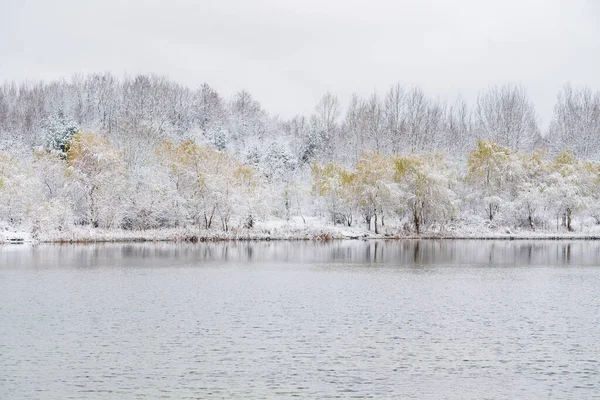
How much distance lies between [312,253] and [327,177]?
25017mm

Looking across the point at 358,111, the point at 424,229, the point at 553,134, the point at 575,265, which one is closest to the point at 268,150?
the point at 358,111

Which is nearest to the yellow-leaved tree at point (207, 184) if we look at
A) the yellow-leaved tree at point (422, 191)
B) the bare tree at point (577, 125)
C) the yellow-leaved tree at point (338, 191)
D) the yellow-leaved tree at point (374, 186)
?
the yellow-leaved tree at point (338, 191)

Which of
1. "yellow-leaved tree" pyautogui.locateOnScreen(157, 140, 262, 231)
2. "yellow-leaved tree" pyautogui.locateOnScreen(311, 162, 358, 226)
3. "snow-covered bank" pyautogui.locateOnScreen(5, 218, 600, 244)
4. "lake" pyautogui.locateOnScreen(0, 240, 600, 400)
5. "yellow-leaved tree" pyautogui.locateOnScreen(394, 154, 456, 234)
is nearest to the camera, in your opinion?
"lake" pyautogui.locateOnScreen(0, 240, 600, 400)

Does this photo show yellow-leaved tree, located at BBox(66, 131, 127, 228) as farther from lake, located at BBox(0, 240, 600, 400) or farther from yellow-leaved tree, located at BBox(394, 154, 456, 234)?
yellow-leaved tree, located at BBox(394, 154, 456, 234)

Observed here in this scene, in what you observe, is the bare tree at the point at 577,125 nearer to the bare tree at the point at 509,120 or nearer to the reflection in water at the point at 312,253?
the bare tree at the point at 509,120

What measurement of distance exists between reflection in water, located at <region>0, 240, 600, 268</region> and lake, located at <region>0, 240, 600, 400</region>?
2.50 m

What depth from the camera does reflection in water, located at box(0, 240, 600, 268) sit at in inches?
1889

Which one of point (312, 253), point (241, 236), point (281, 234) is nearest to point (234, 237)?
point (241, 236)

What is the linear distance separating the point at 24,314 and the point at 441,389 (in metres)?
17.6

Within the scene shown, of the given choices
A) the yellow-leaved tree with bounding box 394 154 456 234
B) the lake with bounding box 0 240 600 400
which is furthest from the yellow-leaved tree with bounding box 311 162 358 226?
the lake with bounding box 0 240 600 400

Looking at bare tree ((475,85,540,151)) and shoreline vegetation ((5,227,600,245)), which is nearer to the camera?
shoreline vegetation ((5,227,600,245))

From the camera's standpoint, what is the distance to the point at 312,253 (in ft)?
185

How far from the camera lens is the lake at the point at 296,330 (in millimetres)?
17000

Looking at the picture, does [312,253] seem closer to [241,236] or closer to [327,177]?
[241,236]
